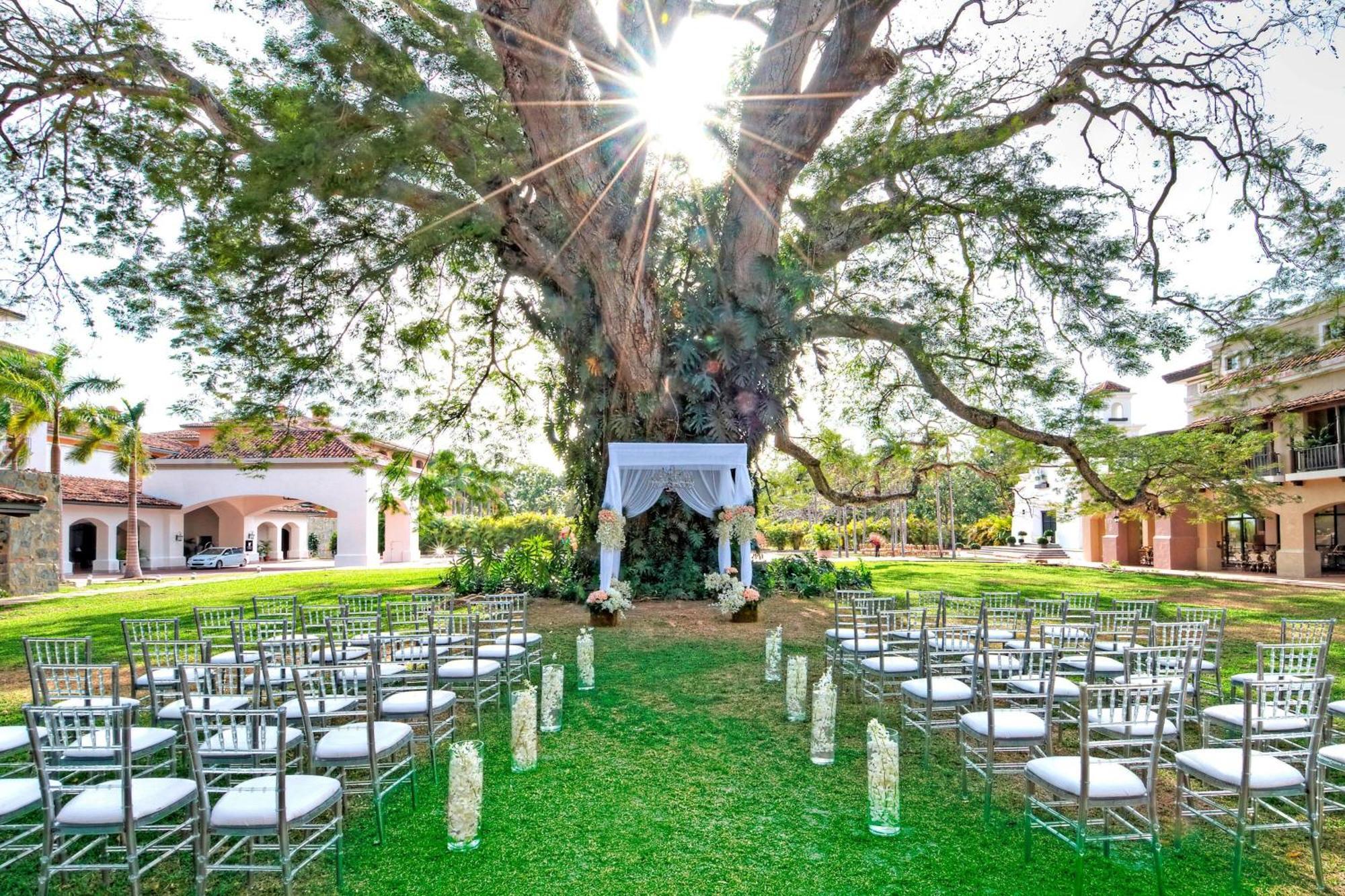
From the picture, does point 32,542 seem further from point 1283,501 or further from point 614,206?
point 1283,501

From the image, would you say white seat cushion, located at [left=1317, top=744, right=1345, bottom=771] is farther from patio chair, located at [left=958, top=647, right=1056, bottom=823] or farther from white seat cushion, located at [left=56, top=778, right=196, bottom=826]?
white seat cushion, located at [left=56, top=778, right=196, bottom=826]

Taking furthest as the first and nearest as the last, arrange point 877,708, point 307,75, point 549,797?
1. point 307,75
2. point 877,708
3. point 549,797

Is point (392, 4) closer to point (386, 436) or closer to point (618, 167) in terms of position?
point (618, 167)

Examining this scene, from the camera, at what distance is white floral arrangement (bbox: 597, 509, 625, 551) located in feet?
34.9

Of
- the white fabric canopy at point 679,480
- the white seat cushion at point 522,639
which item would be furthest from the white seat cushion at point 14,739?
the white fabric canopy at point 679,480

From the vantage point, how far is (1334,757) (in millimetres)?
3834

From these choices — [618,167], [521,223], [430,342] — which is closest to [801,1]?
[618,167]

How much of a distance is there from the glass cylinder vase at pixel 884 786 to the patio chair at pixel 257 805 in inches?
105

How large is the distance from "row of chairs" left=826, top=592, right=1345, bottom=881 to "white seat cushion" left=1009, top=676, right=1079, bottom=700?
1 centimetres

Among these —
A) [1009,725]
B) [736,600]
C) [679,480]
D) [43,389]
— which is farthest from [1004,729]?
[43,389]

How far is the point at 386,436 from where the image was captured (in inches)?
572

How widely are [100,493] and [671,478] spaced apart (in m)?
25.7

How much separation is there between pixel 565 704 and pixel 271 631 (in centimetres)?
306

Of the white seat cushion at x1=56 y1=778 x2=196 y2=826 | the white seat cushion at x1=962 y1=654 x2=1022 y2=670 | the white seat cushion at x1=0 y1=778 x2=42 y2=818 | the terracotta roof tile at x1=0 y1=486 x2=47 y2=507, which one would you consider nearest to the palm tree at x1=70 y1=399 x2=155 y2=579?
the terracotta roof tile at x1=0 y1=486 x2=47 y2=507
